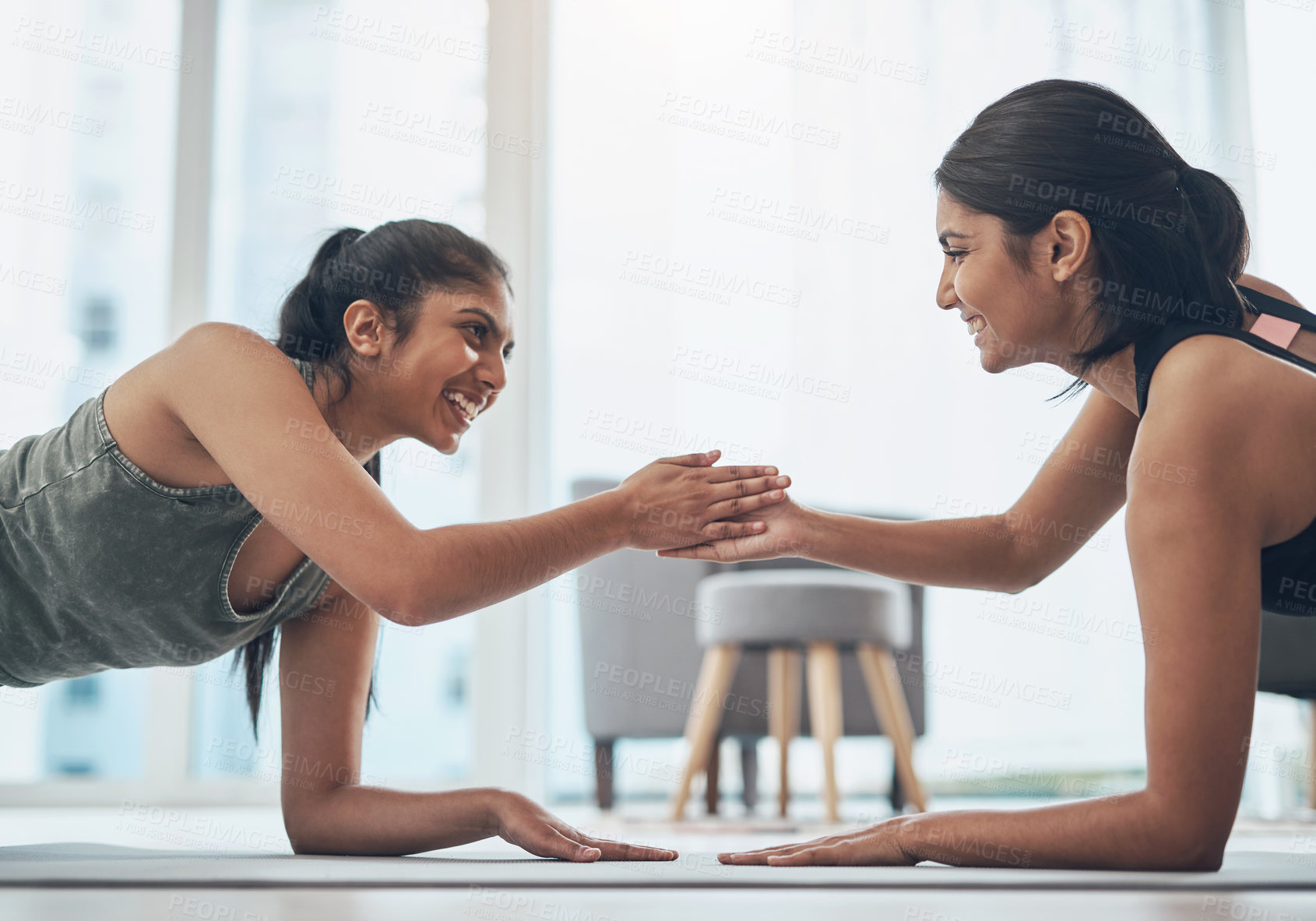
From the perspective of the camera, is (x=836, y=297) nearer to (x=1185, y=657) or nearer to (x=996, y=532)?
(x=996, y=532)

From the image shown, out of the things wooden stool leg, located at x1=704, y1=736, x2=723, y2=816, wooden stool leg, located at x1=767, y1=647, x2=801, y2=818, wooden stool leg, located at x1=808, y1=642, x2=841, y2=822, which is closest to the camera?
wooden stool leg, located at x1=808, y1=642, x2=841, y2=822

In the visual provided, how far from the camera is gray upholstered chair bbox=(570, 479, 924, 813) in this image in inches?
126

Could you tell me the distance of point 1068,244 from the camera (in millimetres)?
1283

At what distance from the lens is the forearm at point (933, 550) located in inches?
61.2

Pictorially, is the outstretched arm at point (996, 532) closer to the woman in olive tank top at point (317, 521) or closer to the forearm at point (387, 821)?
the woman in olive tank top at point (317, 521)

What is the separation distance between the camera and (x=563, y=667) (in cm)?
361

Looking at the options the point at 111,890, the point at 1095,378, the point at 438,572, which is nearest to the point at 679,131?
the point at 1095,378

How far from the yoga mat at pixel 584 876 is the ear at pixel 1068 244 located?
0.70m

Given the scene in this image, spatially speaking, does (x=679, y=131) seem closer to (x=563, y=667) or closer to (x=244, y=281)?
(x=244, y=281)

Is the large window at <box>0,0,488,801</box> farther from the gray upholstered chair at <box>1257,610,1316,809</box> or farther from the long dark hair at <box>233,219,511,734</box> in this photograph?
the gray upholstered chair at <box>1257,610,1316,809</box>

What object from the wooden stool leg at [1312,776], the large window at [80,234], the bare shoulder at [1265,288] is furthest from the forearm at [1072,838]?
the large window at [80,234]

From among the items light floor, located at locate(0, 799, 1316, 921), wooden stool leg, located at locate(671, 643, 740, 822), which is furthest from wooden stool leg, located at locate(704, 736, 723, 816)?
light floor, located at locate(0, 799, 1316, 921)

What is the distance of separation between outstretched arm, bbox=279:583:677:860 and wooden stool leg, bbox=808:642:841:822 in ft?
5.20

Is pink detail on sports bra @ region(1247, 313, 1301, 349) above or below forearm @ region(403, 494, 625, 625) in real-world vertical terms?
above
